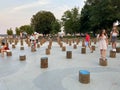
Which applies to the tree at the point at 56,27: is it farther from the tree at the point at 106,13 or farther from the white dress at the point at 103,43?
the white dress at the point at 103,43

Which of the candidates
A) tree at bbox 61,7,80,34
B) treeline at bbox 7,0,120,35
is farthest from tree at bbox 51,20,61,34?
tree at bbox 61,7,80,34

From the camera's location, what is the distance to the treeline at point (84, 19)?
36.7 m

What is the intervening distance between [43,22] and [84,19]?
19324 millimetres

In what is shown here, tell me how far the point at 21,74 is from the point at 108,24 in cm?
3581

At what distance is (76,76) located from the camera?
7.11 meters

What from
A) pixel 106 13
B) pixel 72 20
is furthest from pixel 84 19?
pixel 106 13

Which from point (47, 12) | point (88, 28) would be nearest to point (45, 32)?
point (47, 12)

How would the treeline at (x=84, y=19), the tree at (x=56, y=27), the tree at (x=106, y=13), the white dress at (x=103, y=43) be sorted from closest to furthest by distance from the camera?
the white dress at (x=103, y=43)
the tree at (x=106, y=13)
the treeline at (x=84, y=19)
the tree at (x=56, y=27)

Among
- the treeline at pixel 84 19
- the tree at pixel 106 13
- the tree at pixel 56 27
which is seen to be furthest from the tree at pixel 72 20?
the tree at pixel 106 13

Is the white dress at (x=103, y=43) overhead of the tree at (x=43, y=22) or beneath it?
beneath

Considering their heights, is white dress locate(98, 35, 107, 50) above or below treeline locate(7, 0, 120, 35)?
below

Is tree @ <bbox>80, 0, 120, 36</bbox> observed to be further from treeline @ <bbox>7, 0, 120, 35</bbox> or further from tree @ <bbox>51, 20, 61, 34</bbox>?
tree @ <bbox>51, 20, 61, 34</bbox>

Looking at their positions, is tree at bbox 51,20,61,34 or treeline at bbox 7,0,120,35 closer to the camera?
treeline at bbox 7,0,120,35

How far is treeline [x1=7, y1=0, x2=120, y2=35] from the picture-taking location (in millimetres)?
36688
